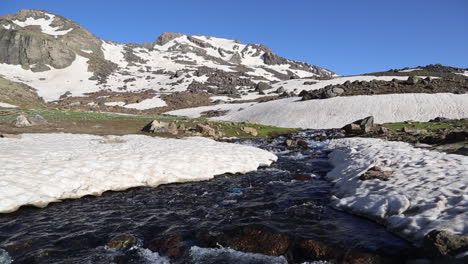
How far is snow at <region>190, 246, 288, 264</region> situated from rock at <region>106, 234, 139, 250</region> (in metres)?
2.11

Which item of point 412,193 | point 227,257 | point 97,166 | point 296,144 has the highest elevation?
point 412,193

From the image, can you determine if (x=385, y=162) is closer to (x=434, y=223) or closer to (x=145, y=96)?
(x=434, y=223)

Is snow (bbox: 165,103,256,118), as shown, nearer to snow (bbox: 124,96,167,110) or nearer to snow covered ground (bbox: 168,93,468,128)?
snow covered ground (bbox: 168,93,468,128)

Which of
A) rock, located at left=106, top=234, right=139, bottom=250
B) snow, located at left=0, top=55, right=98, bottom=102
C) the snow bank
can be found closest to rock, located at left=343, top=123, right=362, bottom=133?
the snow bank

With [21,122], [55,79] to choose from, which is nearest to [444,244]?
[21,122]

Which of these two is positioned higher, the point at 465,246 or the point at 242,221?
the point at 465,246

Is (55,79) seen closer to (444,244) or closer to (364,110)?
(364,110)

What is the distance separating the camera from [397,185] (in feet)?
41.8

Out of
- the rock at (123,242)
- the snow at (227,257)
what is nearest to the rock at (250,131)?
the rock at (123,242)

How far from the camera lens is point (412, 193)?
1139cm

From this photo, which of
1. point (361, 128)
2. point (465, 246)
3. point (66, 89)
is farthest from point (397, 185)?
point (66, 89)

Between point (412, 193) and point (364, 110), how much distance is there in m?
50.8

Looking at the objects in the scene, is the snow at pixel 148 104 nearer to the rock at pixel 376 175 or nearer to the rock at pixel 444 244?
the rock at pixel 376 175

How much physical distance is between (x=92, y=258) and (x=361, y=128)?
130 feet
